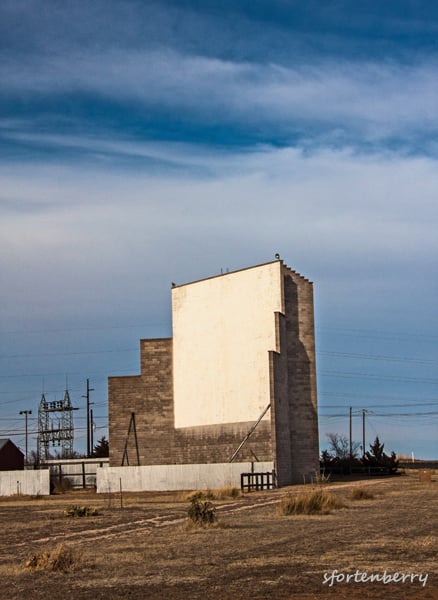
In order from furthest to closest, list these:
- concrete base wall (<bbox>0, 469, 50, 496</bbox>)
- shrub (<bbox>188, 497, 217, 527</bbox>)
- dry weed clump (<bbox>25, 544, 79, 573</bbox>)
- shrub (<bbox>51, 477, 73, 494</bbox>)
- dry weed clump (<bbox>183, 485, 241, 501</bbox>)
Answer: shrub (<bbox>51, 477, 73, 494</bbox>) → concrete base wall (<bbox>0, 469, 50, 496</bbox>) → dry weed clump (<bbox>183, 485, 241, 501</bbox>) → shrub (<bbox>188, 497, 217, 527</bbox>) → dry weed clump (<bbox>25, 544, 79, 573</bbox>)

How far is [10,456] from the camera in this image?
95.7 meters

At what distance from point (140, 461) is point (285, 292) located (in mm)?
16058

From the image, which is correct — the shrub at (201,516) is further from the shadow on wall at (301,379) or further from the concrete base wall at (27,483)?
the shadow on wall at (301,379)

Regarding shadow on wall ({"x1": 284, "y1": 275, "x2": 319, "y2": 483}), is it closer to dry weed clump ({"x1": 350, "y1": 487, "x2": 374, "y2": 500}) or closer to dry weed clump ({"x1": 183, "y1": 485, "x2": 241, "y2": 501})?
dry weed clump ({"x1": 183, "y1": 485, "x2": 241, "y2": 501})

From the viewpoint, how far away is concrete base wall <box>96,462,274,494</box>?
53031 mm

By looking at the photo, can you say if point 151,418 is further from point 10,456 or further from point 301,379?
point 10,456

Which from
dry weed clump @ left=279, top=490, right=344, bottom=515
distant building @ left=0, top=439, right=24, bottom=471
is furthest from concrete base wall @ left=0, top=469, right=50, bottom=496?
distant building @ left=0, top=439, right=24, bottom=471

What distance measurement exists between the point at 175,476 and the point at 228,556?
39.3 meters

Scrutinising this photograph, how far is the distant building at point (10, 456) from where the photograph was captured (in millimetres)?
93900

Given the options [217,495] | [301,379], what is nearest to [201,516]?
[217,495]

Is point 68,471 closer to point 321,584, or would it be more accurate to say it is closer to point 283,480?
point 283,480

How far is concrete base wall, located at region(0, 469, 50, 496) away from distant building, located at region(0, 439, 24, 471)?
113 ft

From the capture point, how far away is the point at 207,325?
2483 inches

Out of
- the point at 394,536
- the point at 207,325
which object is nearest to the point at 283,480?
the point at 207,325
